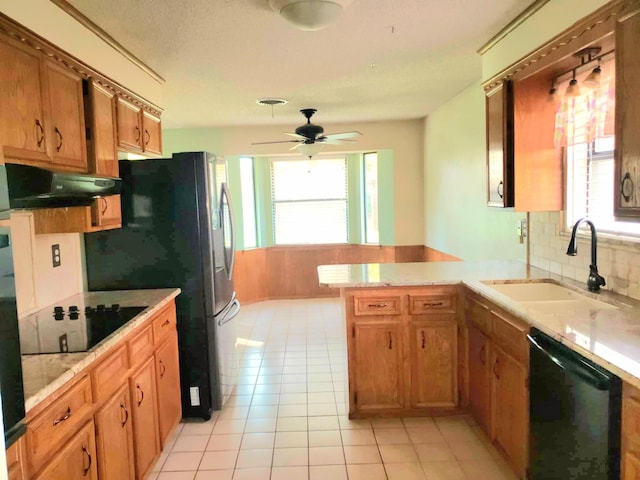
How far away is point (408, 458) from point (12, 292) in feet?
7.10

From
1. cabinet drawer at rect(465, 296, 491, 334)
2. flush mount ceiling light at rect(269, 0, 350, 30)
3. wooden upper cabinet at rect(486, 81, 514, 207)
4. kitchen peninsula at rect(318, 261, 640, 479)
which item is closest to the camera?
flush mount ceiling light at rect(269, 0, 350, 30)

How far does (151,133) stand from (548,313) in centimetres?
285

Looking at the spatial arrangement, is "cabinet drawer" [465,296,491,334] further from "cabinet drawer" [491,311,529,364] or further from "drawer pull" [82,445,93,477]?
"drawer pull" [82,445,93,477]

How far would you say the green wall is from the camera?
12.2 feet

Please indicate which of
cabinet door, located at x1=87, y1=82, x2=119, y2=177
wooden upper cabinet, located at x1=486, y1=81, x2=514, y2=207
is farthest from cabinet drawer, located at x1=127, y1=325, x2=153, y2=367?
wooden upper cabinet, located at x1=486, y1=81, x2=514, y2=207

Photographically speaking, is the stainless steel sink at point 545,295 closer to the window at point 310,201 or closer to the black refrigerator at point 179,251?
the black refrigerator at point 179,251

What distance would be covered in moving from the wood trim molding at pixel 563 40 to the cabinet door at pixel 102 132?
234cm

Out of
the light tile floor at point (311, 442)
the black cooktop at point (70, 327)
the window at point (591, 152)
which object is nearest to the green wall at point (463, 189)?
the window at point (591, 152)

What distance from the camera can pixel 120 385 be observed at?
2.14 meters

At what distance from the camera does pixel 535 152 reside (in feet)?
9.27

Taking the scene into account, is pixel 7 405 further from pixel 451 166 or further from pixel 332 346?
pixel 451 166

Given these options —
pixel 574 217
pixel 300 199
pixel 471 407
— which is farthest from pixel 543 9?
pixel 300 199

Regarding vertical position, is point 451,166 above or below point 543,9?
below

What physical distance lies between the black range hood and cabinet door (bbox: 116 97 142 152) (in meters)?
0.77
